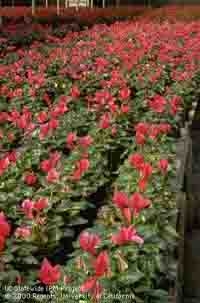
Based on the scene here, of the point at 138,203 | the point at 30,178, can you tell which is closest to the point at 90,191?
the point at 30,178

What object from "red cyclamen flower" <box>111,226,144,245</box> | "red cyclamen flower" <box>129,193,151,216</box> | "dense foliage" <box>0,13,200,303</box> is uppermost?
"red cyclamen flower" <box>129,193,151,216</box>

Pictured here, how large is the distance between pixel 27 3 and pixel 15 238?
34.2 m

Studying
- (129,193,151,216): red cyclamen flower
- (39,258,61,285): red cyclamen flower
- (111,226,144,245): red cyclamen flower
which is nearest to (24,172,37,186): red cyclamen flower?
(129,193,151,216): red cyclamen flower

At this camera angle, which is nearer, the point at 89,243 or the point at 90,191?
the point at 89,243

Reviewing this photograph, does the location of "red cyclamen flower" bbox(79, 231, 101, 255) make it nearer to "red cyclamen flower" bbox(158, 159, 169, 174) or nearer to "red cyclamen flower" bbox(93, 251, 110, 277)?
"red cyclamen flower" bbox(93, 251, 110, 277)

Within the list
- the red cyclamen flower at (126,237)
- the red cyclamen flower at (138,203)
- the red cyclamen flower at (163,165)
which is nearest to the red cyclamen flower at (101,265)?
the red cyclamen flower at (126,237)

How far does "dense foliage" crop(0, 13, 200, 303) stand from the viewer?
2.52 m

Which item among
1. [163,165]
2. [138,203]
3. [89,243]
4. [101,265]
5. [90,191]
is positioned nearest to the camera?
[101,265]

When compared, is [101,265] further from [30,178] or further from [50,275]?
[30,178]

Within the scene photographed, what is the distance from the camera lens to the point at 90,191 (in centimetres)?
382

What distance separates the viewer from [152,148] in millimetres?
4086

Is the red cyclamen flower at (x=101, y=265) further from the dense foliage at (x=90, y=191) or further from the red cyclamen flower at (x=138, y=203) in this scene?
the red cyclamen flower at (x=138, y=203)

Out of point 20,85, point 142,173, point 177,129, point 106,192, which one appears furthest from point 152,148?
point 20,85

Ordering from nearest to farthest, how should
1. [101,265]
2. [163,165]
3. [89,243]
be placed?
[101,265] → [89,243] → [163,165]
